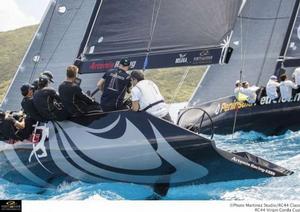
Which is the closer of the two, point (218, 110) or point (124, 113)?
point (124, 113)

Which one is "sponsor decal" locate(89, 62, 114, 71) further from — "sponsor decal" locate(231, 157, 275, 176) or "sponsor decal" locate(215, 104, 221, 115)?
"sponsor decal" locate(215, 104, 221, 115)

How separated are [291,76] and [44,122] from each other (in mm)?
3520

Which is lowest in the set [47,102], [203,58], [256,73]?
[256,73]

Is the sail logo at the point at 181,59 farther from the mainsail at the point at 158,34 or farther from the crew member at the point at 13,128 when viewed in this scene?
the crew member at the point at 13,128

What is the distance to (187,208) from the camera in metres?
5.28

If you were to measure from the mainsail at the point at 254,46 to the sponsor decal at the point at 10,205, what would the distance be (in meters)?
4.15

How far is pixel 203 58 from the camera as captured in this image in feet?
20.8

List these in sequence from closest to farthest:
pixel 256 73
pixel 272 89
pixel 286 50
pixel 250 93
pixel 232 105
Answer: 1. pixel 272 89
2. pixel 250 93
3. pixel 286 50
4. pixel 232 105
5. pixel 256 73

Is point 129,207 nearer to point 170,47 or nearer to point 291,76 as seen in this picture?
point 170,47

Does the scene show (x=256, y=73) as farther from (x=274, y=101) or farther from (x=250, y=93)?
(x=274, y=101)

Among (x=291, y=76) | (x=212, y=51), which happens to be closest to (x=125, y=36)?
(x=212, y=51)

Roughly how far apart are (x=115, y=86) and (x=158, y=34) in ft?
4.19

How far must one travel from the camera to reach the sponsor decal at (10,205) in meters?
5.42

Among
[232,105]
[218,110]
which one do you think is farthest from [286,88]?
[218,110]
